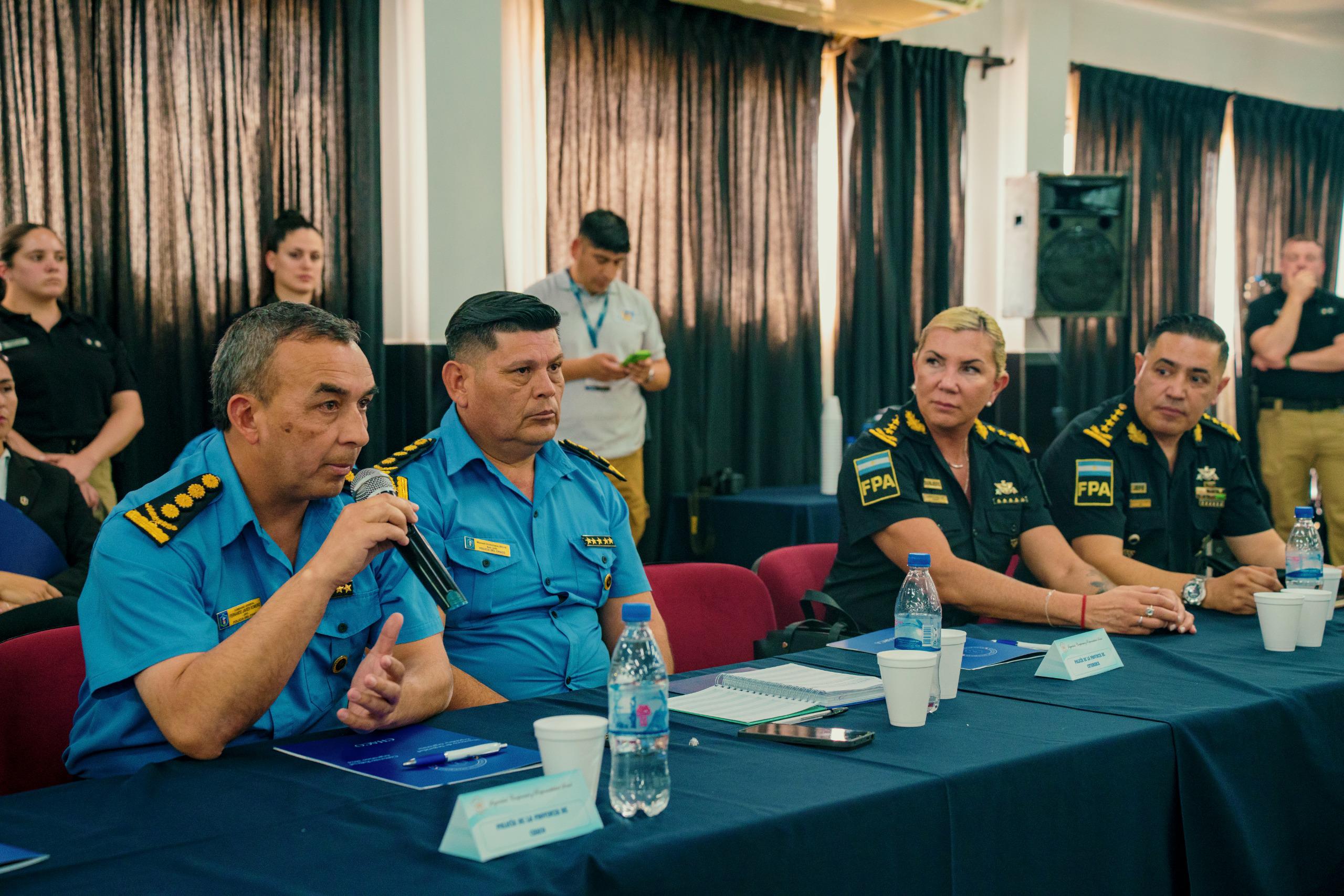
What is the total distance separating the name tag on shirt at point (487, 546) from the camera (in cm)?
206

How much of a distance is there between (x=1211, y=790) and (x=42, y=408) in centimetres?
332

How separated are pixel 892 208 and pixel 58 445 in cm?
401

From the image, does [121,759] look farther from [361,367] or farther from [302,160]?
[302,160]

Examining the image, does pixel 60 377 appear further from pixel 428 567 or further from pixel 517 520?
pixel 428 567

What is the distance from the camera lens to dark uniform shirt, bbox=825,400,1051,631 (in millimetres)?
2555

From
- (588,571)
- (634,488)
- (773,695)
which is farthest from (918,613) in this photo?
(634,488)

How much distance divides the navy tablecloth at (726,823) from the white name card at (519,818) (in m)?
0.01

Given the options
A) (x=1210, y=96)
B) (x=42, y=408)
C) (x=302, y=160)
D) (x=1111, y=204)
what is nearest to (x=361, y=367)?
(x=42, y=408)

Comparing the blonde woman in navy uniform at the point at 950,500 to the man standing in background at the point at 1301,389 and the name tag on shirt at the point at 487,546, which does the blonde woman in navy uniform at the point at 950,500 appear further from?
the man standing in background at the point at 1301,389

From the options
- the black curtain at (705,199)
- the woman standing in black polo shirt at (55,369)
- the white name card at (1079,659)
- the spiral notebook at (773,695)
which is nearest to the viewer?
the spiral notebook at (773,695)

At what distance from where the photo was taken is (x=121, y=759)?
4.88 feet

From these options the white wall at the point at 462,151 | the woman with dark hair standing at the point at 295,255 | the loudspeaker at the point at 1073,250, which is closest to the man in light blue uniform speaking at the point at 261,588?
the woman with dark hair standing at the point at 295,255

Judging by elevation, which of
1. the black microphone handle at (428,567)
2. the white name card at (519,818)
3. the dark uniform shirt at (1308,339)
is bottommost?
the white name card at (519,818)

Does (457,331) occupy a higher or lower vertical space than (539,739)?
higher
